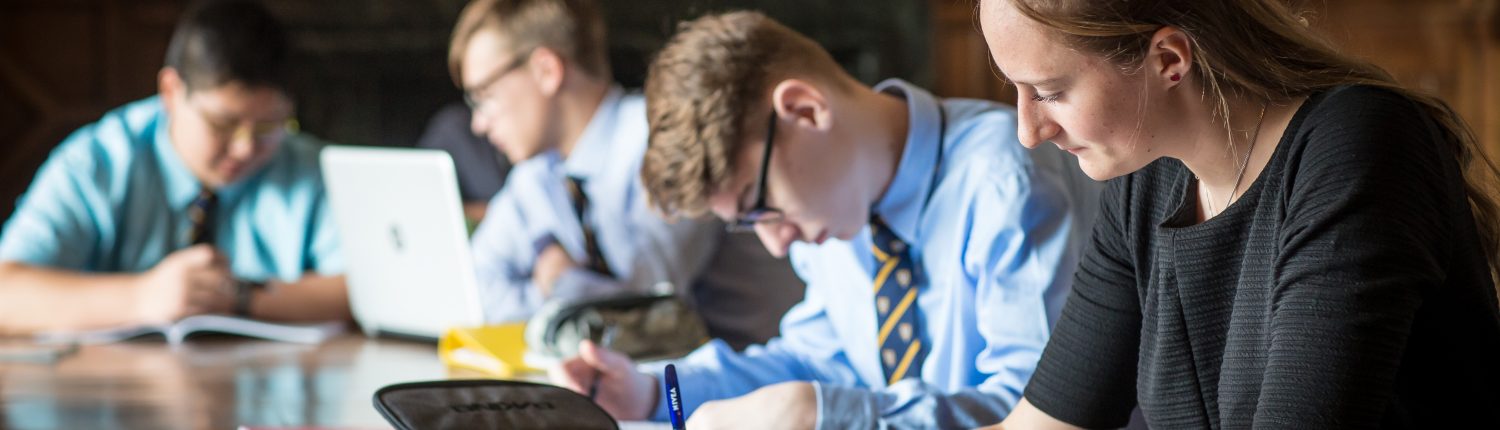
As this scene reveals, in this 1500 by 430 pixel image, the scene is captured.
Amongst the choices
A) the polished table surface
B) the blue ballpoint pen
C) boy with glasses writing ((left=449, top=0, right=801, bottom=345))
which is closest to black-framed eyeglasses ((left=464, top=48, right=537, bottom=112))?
boy with glasses writing ((left=449, top=0, right=801, bottom=345))

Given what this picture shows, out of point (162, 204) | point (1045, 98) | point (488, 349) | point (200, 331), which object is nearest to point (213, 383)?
point (488, 349)

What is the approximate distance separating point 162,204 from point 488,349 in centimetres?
105

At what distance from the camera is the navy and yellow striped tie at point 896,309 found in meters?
1.45

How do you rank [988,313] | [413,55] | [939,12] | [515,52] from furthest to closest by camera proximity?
[939,12] → [413,55] → [515,52] → [988,313]

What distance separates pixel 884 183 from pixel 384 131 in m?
3.26

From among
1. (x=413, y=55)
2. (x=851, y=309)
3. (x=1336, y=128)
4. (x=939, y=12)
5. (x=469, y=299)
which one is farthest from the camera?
(x=939, y=12)

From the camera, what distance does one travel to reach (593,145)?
2.33 m

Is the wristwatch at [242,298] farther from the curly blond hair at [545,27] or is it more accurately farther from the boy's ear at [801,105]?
the boy's ear at [801,105]

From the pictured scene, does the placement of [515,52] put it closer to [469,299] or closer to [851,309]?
[469,299]

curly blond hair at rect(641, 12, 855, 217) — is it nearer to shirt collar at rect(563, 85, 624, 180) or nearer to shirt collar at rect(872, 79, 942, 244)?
shirt collar at rect(872, 79, 942, 244)

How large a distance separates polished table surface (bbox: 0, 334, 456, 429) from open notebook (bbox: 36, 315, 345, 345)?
21mm

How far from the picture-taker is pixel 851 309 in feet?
5.09

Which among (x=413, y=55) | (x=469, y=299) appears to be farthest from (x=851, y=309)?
(x=413, y=55)

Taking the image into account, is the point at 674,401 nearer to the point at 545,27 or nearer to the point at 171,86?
the point at 545,27
